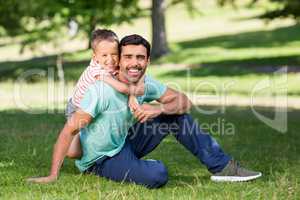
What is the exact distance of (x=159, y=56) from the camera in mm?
30188

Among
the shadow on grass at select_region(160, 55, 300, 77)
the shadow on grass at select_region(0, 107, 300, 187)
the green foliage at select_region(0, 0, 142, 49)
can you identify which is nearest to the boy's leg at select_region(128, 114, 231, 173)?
the shadow on grass at select_region(0, 107, 300, 187)

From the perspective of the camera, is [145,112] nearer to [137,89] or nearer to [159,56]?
[137,89]

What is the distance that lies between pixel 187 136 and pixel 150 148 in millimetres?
415

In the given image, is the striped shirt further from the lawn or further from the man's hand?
the lawn

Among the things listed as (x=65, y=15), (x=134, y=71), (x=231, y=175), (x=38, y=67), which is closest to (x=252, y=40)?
(x=38, y=67)

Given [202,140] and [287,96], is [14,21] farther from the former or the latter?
[202,140]

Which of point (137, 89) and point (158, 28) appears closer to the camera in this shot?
point (137, 89)

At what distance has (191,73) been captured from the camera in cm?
2542

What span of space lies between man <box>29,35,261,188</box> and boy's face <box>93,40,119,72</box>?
4.6 inches

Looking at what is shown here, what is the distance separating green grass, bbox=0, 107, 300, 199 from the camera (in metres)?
5.83

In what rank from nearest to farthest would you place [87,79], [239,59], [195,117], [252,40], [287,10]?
[87,79], [195,117], [287,10], [239,59], [252,40]

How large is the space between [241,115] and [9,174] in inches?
306

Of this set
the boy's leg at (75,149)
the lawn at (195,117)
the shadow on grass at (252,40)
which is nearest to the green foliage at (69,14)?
the lawn at (195,117)

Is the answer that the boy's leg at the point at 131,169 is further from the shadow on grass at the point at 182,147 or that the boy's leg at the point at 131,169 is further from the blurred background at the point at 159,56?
the blurred background at the point at 159,56
